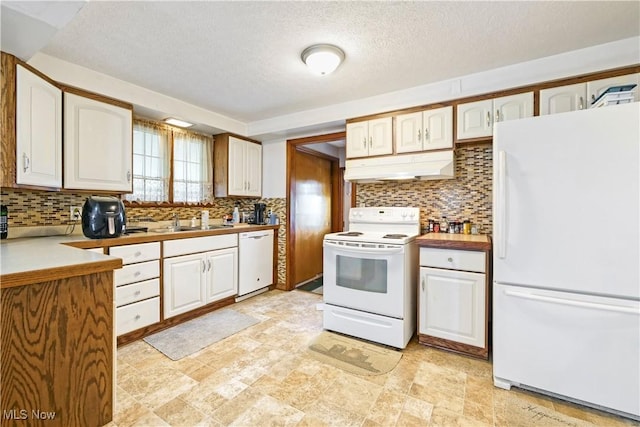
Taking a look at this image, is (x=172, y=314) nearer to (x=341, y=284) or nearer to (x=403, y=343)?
(x=341, y=284)

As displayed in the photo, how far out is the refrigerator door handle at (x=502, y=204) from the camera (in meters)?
1.73

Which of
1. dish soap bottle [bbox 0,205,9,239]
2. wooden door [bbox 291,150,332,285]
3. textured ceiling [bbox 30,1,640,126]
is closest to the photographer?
textured ceiling [bbox 30,1,640,126]

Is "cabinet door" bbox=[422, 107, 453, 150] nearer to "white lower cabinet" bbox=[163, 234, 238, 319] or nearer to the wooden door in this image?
the wooden door

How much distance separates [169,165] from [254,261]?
152cm

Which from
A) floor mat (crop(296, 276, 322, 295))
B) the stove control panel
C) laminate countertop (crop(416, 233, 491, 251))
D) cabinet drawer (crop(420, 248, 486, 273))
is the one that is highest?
the stove control panel

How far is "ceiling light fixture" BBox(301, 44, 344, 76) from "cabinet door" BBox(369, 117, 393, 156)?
0.91 metres

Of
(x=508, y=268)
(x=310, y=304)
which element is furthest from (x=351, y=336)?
(x=508, y=268)

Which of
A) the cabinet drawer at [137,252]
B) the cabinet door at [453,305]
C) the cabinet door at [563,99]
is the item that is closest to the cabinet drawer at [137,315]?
the cabinet drawer at [137,252]

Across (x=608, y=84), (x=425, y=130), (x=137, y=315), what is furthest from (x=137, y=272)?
(x=608, y=84)

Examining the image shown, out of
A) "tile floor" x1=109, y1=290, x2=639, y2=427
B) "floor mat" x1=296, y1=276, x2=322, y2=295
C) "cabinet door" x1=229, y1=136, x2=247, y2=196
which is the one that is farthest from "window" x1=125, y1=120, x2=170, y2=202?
"floor mat" x1=296, y1=276, x2=322, y2=295

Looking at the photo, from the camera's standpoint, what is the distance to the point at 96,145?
2367 mm

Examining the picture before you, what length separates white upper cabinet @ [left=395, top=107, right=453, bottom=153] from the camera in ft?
8.32

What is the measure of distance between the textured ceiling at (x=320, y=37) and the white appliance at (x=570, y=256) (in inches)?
26.2

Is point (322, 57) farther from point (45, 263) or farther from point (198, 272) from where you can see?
point (198, 272)
